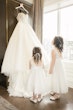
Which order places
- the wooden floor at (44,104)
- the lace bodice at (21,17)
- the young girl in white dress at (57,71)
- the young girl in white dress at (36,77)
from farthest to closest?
the lace bodice at (21,17) < the young girl in white dress at (57,71) < the young girl in white dress at (36,77) < the wooden floor at (44,104)

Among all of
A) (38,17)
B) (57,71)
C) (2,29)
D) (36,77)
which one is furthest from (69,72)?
(2,29)

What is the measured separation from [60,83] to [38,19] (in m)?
2.04

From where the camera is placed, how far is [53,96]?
2.73m

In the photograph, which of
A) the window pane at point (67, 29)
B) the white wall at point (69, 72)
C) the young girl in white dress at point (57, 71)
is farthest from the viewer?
the window pane at point (67, 29)

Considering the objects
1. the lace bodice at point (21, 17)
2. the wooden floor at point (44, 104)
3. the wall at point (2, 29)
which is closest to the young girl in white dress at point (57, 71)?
the wooden floor at point (44, 104)

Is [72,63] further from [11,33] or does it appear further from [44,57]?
[11,33]

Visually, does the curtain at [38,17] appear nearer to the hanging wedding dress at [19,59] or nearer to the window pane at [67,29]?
the window pane at [67,29]

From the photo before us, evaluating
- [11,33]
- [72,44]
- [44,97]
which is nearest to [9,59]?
[11,33]

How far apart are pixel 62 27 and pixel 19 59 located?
1829 mm

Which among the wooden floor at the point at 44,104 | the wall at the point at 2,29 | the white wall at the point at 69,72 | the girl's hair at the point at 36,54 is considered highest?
the wall at the point at 2,29

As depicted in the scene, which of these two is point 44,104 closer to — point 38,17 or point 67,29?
point 67,29

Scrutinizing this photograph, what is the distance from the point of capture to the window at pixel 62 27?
380 cm

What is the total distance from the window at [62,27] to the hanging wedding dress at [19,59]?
1.11 meters

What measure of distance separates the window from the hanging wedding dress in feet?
3.64
